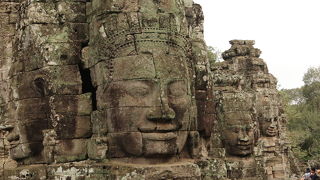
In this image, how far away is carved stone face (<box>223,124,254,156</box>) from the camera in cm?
1399

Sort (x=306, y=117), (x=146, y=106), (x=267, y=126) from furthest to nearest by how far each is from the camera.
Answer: (x=306, y=117), (x=267, y=126), (x=146, y=106)

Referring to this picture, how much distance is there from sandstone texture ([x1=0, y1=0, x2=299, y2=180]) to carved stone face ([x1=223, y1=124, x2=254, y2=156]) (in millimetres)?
3804

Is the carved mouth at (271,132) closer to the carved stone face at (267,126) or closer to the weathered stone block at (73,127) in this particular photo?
the carved stone face at (267,126)

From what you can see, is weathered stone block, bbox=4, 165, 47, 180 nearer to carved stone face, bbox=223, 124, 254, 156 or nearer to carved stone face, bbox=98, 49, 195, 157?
carved stone face, bbox=98, 49, 195, 157

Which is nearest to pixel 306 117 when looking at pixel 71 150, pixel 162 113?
pixel 71 150

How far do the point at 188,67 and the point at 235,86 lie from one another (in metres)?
5.52

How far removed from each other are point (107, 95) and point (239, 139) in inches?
249

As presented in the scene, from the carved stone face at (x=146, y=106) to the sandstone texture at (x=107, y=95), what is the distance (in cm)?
2

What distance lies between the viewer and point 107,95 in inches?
337

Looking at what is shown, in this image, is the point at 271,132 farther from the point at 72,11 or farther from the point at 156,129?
the point at 156,129

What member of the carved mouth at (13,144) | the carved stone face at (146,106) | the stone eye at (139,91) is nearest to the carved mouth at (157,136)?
the carved stone face at (146,106)

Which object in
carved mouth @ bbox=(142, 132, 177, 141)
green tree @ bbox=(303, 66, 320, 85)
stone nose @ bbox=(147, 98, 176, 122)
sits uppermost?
green tree @ bbox=(303, 66, 320, 85)

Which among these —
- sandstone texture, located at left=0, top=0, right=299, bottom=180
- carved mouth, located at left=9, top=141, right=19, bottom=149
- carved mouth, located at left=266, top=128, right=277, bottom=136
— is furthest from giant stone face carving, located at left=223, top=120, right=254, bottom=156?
carved mouth, located at left=9, top=141, right=19, bottom=149

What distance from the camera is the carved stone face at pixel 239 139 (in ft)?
45.9
